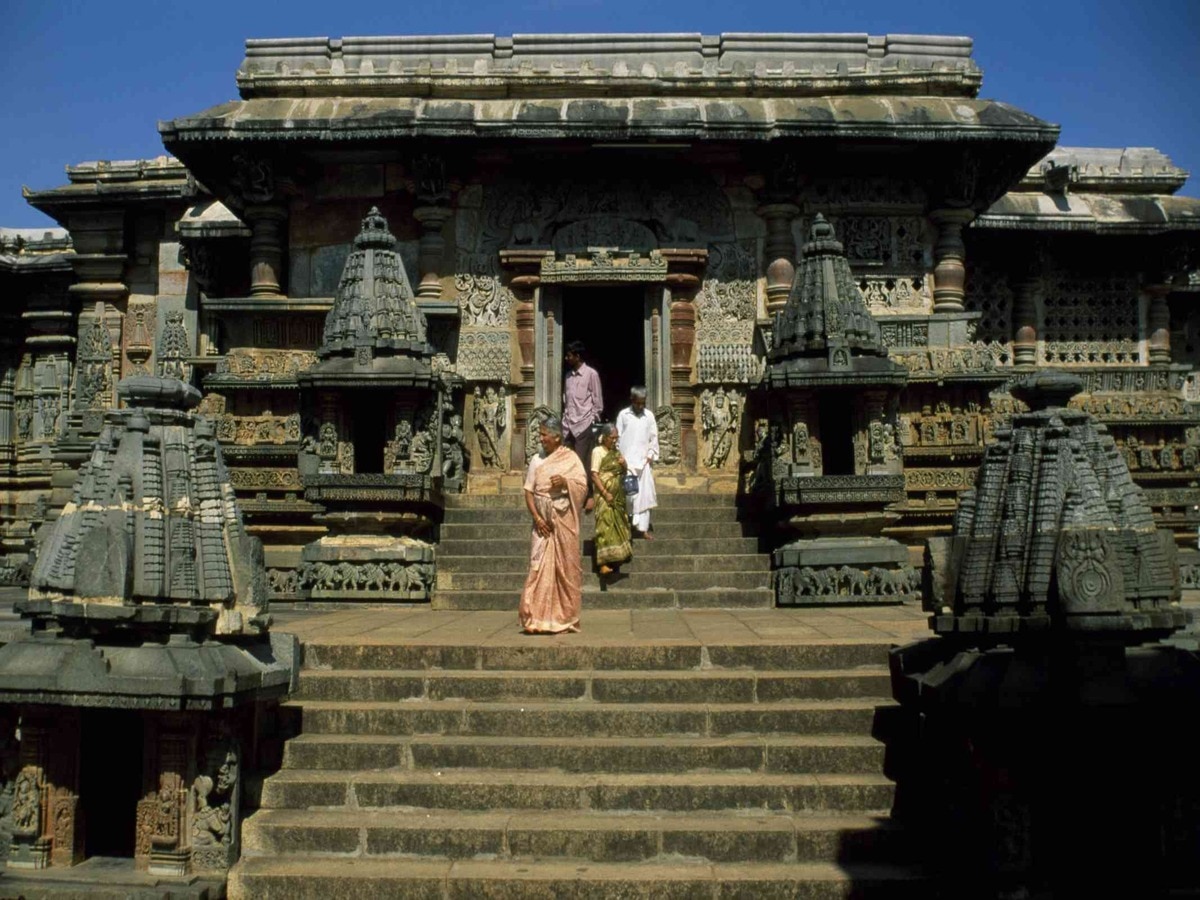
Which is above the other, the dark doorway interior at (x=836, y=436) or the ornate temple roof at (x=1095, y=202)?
the ornate temple roof at (x=1095, y=202)

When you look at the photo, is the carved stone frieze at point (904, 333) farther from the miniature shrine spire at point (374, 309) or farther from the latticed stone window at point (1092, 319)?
the latticed stone window at point (1092, 319)

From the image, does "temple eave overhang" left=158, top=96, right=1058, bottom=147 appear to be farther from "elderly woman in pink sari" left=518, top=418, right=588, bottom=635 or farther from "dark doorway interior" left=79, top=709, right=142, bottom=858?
"dark doorway interior" left=79, top=709, right=142, bottom=858

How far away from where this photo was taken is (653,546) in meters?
10.9

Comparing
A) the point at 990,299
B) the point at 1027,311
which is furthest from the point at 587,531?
the point at 1027,311

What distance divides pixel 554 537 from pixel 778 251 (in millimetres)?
6504

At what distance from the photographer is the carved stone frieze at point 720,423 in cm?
1297

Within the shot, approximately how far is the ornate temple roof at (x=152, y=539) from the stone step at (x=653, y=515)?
5945 millimetres

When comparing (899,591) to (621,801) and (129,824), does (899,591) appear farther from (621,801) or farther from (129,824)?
(129,824)

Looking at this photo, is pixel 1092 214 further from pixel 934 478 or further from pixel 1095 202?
pixel 934 478

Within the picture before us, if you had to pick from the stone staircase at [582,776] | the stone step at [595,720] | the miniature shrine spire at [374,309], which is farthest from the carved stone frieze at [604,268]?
the stone step at [595,720]

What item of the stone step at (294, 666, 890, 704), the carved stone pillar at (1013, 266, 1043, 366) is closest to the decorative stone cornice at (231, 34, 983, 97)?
the carved stone pillar at (1013, 266, 1043, 366)

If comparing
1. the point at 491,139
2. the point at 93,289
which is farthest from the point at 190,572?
the point at 93,289

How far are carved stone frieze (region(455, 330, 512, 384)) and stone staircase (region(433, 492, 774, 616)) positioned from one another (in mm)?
1753

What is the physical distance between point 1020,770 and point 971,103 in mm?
10443
